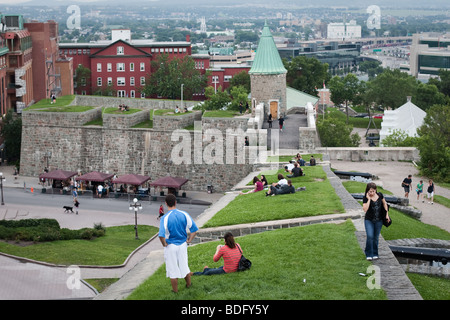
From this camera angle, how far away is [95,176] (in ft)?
139

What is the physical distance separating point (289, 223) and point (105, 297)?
6.15 meters

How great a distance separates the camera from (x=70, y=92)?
71.5m

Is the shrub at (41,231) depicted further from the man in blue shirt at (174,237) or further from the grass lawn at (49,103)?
the grass lawn at (49,103)

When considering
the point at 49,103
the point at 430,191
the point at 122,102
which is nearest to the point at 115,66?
the point at 122,102

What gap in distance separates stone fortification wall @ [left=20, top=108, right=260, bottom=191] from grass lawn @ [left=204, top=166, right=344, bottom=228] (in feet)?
49.1

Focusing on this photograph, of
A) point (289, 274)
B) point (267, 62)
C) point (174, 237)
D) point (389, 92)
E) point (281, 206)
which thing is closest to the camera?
point (174, 237)

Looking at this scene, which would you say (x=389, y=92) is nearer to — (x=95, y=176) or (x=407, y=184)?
(x=95, y=176)

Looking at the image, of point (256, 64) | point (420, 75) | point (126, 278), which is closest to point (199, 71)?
point (256, 64)

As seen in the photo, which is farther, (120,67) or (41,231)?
(120,67)

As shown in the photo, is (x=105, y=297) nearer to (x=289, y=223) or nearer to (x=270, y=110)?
(x=289, y=223)

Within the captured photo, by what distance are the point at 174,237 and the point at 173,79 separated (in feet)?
241

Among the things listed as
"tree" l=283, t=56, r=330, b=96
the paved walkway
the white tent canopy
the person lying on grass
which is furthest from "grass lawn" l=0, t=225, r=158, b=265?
"tree" l=283, t=56, r=330, b=96

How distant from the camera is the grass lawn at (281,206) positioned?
19617 mm

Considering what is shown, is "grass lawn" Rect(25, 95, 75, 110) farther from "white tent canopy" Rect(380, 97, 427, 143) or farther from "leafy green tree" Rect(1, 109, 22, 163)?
"white tent canopy" Rect(380, 97, 427, 143)
